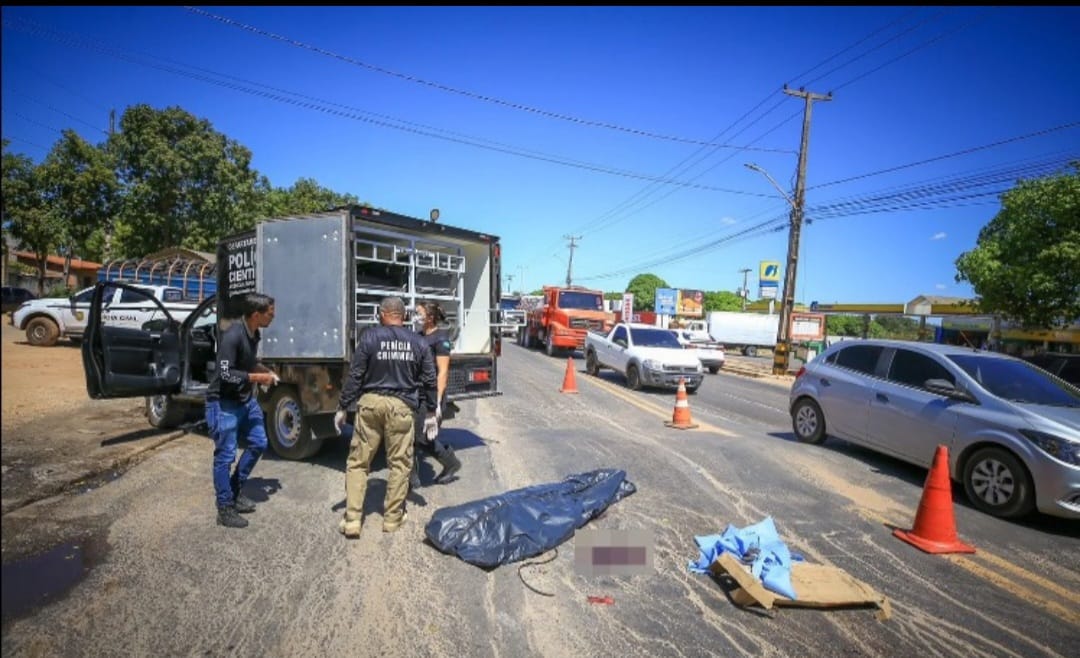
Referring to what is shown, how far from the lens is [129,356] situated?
21.2 ft

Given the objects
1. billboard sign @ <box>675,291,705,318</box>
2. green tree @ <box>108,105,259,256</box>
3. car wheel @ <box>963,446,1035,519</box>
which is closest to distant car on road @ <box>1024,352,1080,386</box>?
car wheel @ <box>963,446,1035,519</box>

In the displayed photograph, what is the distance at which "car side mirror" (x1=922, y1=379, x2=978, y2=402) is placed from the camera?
605 centimetres

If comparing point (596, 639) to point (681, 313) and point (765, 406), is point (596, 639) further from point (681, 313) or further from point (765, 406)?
point (681, 313)

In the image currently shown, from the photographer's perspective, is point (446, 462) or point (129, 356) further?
point (129, 356)

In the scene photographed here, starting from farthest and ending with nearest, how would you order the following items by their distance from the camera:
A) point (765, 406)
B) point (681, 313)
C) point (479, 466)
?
1. point (681, 313)
2. point (765, 406)
3. point (479, 466)

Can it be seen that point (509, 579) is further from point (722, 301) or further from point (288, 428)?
point (722, 301)

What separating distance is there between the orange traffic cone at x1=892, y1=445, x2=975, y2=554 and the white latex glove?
154 inches

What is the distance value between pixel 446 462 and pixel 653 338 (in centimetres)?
1002

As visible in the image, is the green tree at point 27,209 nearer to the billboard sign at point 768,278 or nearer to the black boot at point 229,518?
the black boot at point 229,518

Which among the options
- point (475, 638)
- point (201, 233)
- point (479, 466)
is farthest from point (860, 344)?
point (201, 233)

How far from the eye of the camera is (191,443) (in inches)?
283

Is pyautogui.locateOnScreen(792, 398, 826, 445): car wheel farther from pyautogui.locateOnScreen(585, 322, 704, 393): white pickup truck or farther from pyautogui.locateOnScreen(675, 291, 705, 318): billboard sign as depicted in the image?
pyautogui.locateOnScreen(675, 291, 705, 318): billboard sign

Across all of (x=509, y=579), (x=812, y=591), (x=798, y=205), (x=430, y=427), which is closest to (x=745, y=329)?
(x=798, y=205)

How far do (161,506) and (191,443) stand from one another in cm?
256
